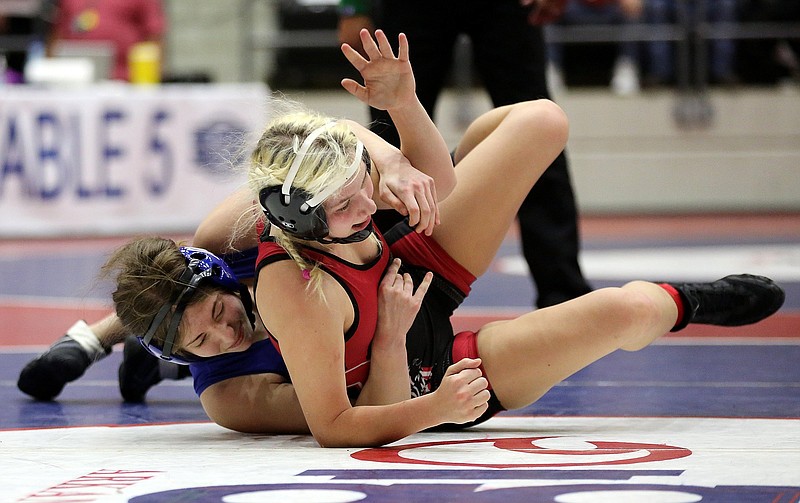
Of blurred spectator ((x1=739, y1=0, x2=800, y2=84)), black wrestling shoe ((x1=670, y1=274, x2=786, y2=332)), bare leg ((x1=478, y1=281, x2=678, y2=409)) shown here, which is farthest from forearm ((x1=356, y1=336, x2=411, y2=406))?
blurred spectator ((x1=739, y1=0, x2=800, y2=84))

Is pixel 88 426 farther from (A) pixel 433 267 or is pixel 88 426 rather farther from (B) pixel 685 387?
(B) pixel 685 387

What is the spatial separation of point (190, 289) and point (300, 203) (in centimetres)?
36

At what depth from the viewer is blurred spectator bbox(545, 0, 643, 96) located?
9.80 m

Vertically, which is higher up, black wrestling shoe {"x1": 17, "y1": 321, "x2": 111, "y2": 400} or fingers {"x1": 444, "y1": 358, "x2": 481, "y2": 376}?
fingers {"x1": 444, "y1": 358, "x2": 481, "y2": 376}

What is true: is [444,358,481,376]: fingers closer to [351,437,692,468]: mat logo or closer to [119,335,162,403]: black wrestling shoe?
[351,437,692,468]: mat logo

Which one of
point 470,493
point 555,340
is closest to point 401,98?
point 555,340

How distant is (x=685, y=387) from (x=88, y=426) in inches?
59.4

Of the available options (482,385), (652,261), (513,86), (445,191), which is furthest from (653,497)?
(652,261)

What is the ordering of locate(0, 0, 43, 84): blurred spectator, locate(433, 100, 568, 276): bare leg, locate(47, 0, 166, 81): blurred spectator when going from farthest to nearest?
locate(0, 0, 43, 84): blurred spectator
locate(47, 0, 166, 81): blurred spectator
locate(433, 100, 568, 276): bare leg

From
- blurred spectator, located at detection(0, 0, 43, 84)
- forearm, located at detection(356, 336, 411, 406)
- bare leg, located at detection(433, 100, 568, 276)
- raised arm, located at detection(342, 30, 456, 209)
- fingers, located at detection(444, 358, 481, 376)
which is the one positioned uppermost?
blurred spectator, located at detection(0, 0, 43, 84)

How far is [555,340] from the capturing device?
2.73m

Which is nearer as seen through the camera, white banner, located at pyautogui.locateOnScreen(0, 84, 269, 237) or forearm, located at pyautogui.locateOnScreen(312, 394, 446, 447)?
forearm, located at pyautogui.locateOnScreen(312, 394, 446, 447)

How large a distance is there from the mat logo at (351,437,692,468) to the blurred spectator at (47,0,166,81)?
7.24m

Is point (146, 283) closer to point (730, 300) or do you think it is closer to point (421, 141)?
point (421, 141)
